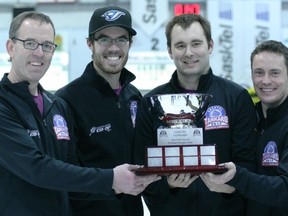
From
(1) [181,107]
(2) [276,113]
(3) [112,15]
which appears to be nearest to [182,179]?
(1) [181,107]

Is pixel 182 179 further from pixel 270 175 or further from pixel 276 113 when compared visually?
pixel 276 113

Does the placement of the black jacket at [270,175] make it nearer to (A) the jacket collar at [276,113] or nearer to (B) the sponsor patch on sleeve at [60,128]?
(A) the jacket collar at [276,113]

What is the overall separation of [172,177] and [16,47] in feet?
2.44

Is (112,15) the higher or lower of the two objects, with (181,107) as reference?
higher

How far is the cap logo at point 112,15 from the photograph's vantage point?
7.52ft

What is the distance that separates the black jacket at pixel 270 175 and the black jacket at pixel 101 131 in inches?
21.8

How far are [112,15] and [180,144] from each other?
0.74 meters

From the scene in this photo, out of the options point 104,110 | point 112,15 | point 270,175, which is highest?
point 112,15

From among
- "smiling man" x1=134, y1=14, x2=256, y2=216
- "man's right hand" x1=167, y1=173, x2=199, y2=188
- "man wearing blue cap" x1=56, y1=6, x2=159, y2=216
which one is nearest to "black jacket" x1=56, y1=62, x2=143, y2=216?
"man wearing blue cap" x1=56, y1=6, x2=159, y2=216

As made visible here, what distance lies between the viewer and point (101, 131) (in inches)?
90.7

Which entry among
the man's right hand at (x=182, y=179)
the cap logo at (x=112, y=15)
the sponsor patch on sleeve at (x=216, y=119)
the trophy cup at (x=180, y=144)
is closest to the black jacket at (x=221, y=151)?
the sponsor patch on sleeve at (x=216, y=119)

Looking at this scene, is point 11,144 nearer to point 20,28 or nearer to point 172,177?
point 20,28

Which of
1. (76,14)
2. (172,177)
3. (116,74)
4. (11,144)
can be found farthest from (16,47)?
(76,14)

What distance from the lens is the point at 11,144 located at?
6.09ft
